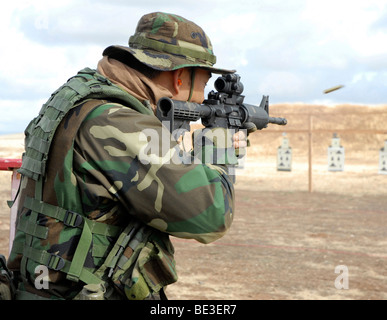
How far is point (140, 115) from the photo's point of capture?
193cm

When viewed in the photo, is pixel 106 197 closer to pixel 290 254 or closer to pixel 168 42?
pixel 168 42

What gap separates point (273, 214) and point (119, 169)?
390 inches

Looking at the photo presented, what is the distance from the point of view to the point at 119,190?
1889 mm

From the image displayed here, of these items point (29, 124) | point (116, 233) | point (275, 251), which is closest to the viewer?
point (116, 233)

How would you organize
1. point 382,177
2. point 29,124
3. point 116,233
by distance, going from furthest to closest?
point 382,177 < point 29,124 < point 116,233

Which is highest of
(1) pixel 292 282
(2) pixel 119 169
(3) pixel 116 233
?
(2) pixel 119 169

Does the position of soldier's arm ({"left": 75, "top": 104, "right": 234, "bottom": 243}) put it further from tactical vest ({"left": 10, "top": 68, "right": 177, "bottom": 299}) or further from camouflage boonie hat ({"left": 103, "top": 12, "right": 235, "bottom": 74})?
camouflage boonie hat ({"left": 103, "top": 12, "right": 235, "bottom": 74})

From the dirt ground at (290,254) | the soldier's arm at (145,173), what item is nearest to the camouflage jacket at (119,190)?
the soldier's arm at (145,173)

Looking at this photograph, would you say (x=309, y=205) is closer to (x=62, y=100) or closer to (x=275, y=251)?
(x=275, y=251)

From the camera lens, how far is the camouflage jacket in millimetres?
1873

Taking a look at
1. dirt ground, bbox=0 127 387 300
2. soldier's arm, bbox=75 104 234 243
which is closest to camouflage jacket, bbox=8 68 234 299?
soldier's arm, bbox=75 104 234 243

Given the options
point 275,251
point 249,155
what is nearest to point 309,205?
point 275,251

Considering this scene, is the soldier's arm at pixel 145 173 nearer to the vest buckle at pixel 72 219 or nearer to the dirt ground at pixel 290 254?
the vest buckle at pixel 72 219

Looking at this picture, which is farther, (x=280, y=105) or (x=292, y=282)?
(x=280, y=105)
